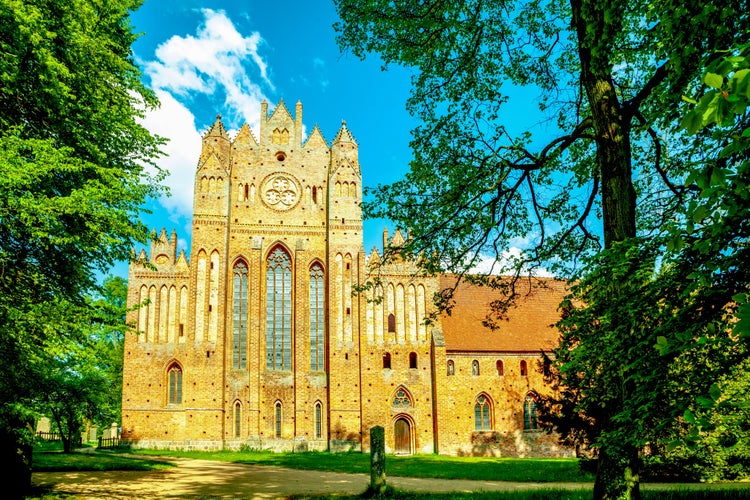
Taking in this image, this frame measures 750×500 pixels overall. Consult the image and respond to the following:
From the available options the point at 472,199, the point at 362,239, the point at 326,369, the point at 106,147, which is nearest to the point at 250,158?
the point at 362,239

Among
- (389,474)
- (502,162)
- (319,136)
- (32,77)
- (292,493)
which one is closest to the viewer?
(502,162)

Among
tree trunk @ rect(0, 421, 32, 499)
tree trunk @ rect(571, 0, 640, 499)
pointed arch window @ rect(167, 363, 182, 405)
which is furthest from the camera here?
pointed arch window @ rect(167, 363, 182, 405)

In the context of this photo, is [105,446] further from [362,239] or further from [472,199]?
[472,199]

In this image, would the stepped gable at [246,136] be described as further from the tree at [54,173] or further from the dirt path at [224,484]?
the dirt path at [224,484]

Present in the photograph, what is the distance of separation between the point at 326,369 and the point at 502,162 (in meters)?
25.9

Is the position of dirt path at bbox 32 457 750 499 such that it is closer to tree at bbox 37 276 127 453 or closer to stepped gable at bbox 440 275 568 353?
tree at bbox 37 276 127 453

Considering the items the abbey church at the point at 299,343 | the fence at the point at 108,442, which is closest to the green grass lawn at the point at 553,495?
the abbey church at the point at 299,343

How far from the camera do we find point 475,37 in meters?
10.9

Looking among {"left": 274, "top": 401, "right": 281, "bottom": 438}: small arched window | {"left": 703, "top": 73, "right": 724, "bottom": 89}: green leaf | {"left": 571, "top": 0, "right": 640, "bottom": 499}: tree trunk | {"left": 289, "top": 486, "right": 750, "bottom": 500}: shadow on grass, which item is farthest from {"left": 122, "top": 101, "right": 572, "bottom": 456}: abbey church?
{"left": 703, "top": 73, "right": 724, "bottom": 89}: green leaf

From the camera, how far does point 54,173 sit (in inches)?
541

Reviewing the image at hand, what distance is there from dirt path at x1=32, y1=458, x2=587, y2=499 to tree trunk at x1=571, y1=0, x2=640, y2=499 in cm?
805

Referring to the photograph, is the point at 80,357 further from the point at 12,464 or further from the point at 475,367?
the point at 475,367

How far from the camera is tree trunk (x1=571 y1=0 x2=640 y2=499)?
7.29 meters

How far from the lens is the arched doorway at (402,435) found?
1310 inches
